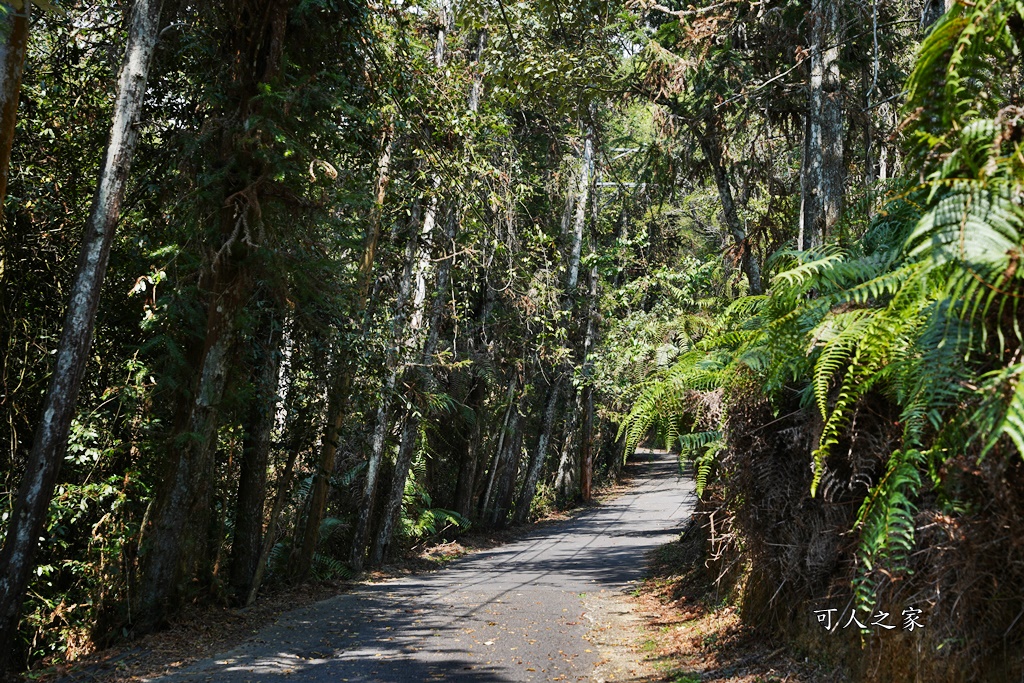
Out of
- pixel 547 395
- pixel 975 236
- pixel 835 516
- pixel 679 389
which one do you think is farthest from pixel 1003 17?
pixel 547 395

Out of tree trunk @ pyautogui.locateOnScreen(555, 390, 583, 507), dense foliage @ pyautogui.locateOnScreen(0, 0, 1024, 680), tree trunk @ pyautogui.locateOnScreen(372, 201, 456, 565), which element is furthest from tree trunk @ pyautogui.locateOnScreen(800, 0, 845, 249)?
tree trunk @ pyautogui.locateOnScreen(555, 390, 583, 507)

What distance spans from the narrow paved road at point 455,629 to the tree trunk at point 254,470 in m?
1.02

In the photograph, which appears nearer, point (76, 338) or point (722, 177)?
point (76, 338)

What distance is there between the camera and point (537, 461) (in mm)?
25031

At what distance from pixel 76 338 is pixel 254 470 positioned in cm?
427

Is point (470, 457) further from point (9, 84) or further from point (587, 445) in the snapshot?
point (9, 84)

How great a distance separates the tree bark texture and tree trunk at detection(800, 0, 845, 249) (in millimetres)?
6661

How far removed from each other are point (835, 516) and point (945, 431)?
2.02m

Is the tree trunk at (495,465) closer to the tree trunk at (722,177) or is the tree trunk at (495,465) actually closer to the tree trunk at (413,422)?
the tree trunk at (413,422)

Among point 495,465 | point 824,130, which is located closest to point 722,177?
point 824,130

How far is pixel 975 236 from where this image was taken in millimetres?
2670

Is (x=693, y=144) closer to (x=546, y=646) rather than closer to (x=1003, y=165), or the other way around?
(x=546, y=646)

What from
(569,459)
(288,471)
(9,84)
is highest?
(9,84)

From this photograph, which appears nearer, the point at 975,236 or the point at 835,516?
the point at 975,236
